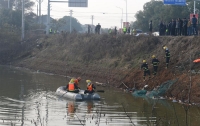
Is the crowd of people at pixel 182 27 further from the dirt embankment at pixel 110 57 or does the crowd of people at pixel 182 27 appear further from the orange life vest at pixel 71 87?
the orange life vest at pixel 71 87

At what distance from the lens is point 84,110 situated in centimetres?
2431

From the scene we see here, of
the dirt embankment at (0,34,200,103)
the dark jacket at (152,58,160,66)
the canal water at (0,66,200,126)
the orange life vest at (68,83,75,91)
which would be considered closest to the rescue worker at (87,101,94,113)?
the canal water at (0,66,200,126)

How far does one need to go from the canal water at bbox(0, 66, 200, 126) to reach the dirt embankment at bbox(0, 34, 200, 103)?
186 centimetres

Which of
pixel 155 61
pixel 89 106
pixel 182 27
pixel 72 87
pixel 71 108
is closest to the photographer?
pixel 71 108

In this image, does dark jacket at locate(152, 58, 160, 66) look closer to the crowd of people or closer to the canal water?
the canal water

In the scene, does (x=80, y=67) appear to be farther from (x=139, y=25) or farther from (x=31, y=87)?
(x=139, y=25)

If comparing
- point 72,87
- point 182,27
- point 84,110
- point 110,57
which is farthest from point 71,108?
point 110,57

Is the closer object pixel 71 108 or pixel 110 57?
pixel 71 108

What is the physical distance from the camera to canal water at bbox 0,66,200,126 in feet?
64.8

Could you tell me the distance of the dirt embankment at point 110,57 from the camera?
3231 cm

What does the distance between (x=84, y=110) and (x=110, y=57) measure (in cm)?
2143

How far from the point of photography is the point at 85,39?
55312mm

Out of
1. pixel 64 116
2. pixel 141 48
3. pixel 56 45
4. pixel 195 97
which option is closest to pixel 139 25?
pixel 56 45

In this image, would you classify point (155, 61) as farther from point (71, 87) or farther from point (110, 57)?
point (110, 57)
